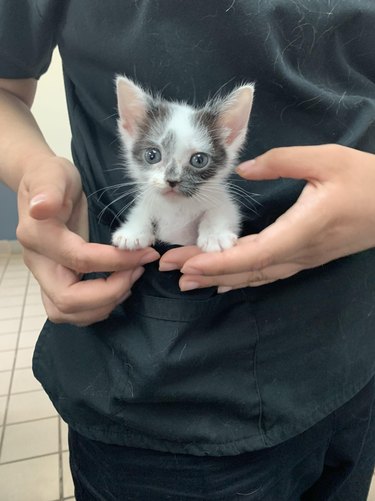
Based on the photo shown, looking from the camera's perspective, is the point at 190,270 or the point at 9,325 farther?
the point at 9,325

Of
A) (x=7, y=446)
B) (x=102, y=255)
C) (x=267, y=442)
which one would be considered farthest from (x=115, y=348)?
(x=7, y=446)

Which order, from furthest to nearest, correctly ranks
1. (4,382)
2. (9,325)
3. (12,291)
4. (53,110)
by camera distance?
1. (53,110)
2. (12,291)
3. (9,325)
4. (4,382)

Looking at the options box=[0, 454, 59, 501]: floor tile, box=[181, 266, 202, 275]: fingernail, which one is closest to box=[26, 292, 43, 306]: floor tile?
box=[0, 454, 59, 501]: floor tile

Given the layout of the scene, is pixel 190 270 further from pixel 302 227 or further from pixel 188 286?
A: pixel 302 227

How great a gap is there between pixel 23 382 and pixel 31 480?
2.38 feet

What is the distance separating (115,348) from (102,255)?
0.18 m

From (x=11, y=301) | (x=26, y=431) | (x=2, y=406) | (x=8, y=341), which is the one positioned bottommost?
(x=11, y=301)

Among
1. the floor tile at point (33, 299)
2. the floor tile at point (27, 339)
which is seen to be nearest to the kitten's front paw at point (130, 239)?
the floor tile at point (27, 339)

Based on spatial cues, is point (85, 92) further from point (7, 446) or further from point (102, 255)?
point (7, 446)

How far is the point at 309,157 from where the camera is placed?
2.10 feet

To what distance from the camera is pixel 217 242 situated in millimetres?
733

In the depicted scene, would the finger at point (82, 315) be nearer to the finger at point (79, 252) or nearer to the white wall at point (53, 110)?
the finger at point (79, 252)

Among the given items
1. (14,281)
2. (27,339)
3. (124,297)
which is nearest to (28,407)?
(27,339)

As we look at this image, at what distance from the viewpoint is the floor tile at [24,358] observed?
275cm
